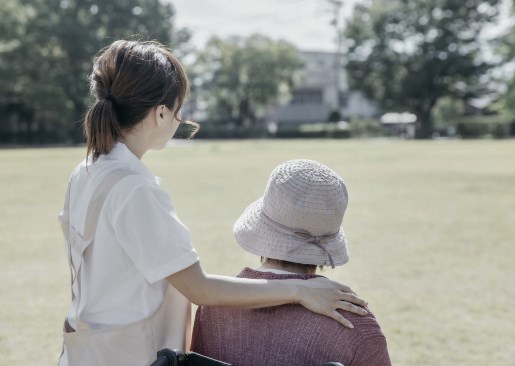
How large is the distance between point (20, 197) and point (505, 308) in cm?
1018

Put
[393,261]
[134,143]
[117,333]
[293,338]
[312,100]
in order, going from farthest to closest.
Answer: [312,100] → [393,261] → [134,143] → [117,333] → [293,338]

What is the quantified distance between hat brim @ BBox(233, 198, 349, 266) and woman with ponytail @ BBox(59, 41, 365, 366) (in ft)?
0.22

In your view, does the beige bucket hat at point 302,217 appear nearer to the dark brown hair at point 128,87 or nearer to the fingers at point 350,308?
the fingers at point 350,308

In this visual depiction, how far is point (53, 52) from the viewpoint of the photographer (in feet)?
148

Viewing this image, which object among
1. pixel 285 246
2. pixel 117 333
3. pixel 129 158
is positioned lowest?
pixel 117 333

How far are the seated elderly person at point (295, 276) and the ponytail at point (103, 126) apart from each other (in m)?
0.40

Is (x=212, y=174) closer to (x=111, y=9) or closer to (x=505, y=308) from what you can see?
(x=505, y=308)

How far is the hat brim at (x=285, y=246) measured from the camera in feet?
4.98

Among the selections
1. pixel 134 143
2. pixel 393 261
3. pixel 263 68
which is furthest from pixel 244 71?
pixel 134 143

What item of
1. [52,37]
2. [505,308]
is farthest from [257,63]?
[505,308]

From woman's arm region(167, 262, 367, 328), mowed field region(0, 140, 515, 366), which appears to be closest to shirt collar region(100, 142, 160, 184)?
woman's arm region(167, 262, 367, 328)

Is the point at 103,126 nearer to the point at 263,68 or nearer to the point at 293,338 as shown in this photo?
the point at 293,338

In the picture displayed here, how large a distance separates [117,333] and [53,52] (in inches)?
1839

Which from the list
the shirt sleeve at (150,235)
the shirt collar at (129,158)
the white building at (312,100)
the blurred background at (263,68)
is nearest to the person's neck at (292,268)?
the shirt sleeve at (150,235)
